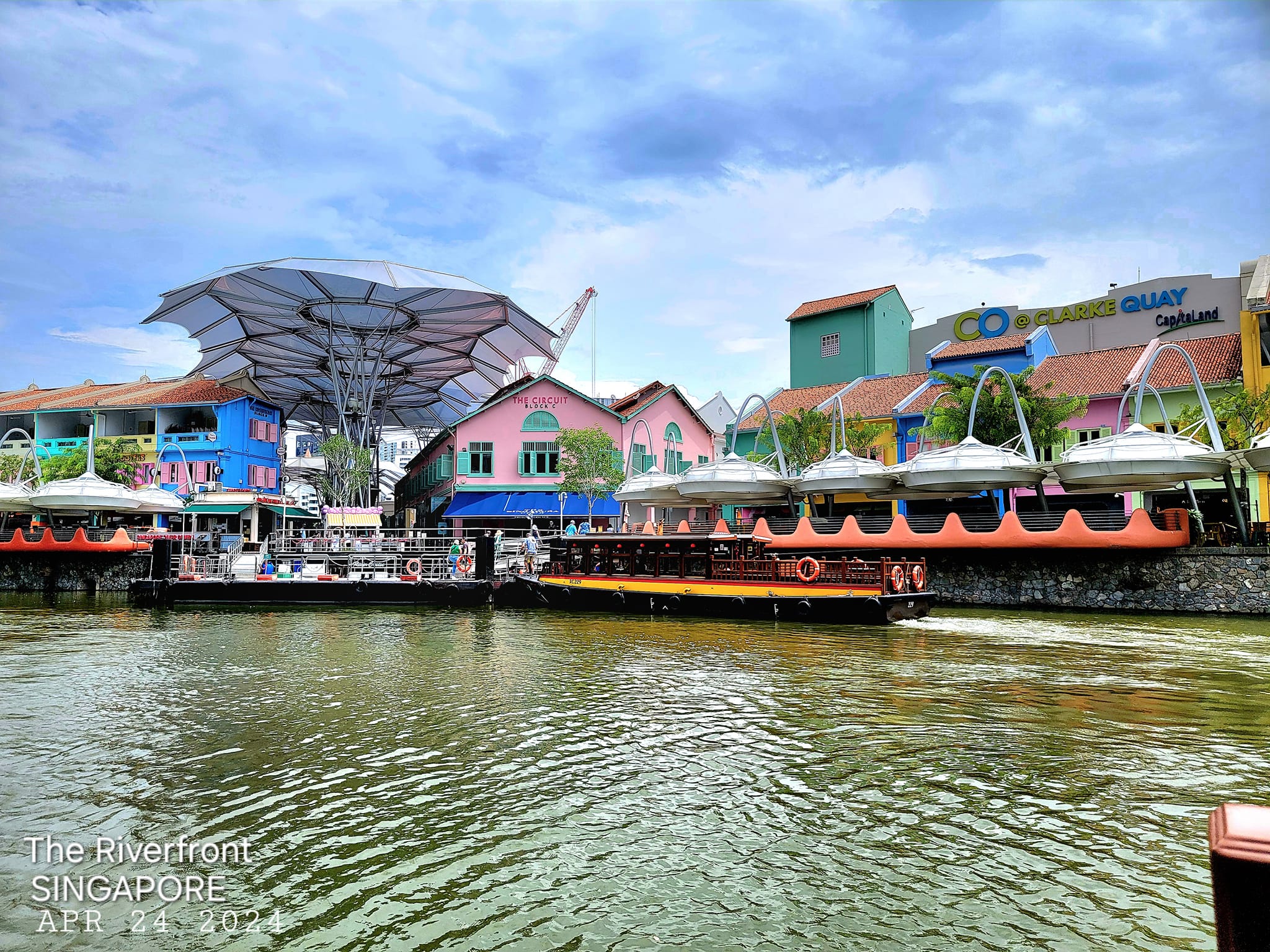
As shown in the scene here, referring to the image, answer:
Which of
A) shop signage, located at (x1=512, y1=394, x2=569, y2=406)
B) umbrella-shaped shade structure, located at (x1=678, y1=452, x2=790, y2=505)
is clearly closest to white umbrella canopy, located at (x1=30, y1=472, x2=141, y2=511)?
shop signage, located at (x1=512, y1=394, x2=569, y2=406)

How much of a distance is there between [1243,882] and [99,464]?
5771cm

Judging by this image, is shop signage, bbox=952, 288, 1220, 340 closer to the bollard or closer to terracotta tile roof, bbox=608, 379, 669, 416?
terracotta tile roof, bbox=608, 379, 669, 416

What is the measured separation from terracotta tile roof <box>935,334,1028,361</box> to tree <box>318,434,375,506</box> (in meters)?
37.2

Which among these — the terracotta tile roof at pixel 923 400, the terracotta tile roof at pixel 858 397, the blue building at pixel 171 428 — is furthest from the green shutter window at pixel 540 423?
the terracotta tile roof at pixel 923 400

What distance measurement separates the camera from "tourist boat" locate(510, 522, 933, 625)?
2409cm

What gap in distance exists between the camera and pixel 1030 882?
22.0 feet

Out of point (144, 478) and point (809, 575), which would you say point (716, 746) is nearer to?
point (809, 575)

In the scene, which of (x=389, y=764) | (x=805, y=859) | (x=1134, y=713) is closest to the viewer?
(x=805, y=859)

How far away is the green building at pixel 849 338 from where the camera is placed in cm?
5578

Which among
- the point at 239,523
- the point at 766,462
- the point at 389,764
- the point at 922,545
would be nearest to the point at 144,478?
the point at 239,523

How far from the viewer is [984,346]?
47.7 metres

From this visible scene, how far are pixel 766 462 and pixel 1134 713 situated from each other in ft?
118

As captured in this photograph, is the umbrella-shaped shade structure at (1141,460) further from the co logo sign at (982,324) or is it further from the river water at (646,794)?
the co logo sign at (982,324)

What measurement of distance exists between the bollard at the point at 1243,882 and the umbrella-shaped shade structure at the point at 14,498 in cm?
4738
